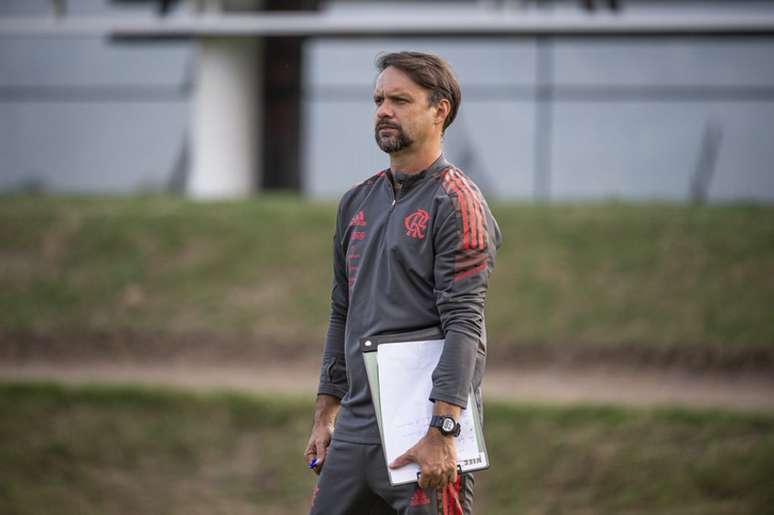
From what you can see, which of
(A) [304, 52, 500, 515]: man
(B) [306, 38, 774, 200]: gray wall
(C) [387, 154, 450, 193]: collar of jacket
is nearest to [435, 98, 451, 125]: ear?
(A) [304, 52, 500, 515]: man

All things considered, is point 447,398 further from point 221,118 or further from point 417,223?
point 221,118

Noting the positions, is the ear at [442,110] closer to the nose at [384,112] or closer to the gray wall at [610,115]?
the nose at [384,112]

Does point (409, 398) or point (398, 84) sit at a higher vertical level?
point (398, 84)

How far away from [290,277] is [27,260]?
3.59m

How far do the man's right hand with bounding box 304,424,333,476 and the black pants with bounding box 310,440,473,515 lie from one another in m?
0.14

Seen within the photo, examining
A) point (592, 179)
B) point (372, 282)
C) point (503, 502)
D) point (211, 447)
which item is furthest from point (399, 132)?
point (592, 179)

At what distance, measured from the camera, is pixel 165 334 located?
11.9 meters

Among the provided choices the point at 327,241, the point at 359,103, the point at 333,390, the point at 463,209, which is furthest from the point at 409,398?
the point at 359,103

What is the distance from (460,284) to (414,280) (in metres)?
0.17

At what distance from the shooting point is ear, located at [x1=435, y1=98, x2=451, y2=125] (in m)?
3.39

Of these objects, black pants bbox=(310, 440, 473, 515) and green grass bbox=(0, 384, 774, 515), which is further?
green grass bbox=(0, 384, 774, 515)

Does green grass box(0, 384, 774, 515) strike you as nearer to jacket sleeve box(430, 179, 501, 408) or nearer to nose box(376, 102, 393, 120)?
jacket sleeve box(430, 179, 501, 408)

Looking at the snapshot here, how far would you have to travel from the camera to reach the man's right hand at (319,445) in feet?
11.6

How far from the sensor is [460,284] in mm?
3197
